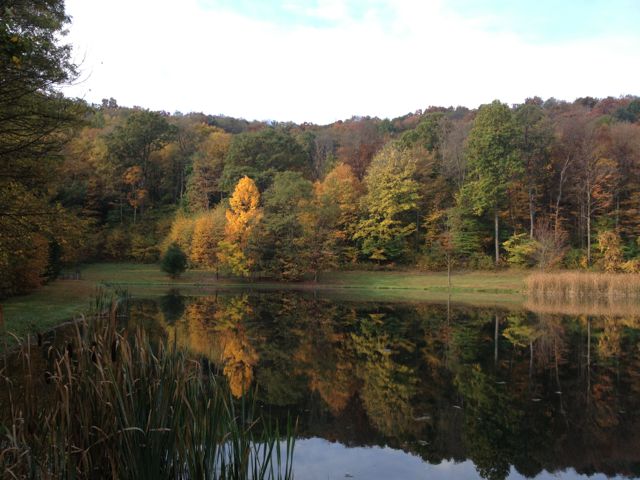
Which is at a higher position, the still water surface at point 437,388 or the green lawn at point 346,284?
the still water surface at point 437,388

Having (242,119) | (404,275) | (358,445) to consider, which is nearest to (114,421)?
(358,445)

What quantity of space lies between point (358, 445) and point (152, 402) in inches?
196

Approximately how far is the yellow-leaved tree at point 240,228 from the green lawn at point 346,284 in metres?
1.69

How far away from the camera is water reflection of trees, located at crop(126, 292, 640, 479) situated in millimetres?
8461

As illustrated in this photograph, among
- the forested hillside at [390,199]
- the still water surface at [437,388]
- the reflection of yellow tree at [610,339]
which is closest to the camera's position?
the still water surface at [437,388]

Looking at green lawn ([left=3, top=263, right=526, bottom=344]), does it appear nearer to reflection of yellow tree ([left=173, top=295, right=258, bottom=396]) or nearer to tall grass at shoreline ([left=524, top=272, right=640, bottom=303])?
tall grass at shoreline ([left=524, top=272, right=640, bottom=303])

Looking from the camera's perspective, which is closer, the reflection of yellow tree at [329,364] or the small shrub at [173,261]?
the reflection of yellow tree at [329,364]

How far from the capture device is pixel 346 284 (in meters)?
45.9

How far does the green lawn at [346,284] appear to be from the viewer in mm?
34156

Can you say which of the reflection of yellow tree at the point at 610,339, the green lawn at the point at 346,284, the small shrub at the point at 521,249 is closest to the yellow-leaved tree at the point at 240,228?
the green lawn at the point at 346,284

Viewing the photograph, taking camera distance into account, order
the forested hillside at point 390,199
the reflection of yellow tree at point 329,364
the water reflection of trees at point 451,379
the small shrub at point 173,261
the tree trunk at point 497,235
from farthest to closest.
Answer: the tree trunk at point 497,235
the forested hillside at point 390,199
the small shrub at point 173,261
the reflection of yellow tree at point 329,364
the water reflection of trees at point 451,379

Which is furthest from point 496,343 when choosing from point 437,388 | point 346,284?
point 346,284

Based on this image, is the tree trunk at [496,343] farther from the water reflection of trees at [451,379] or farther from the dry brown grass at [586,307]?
the dry brown grass at [586,307]

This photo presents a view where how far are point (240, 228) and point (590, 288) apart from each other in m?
27.8
